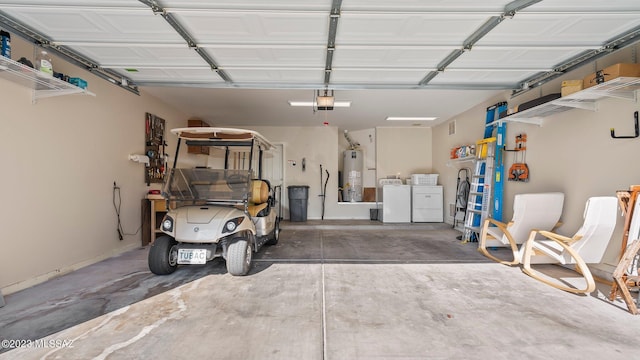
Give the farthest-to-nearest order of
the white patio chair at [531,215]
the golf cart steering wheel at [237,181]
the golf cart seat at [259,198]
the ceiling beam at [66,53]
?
the golf cart seat at [259,198] → the golf cart steering wheel at [237,181] → the white patio chair at [531,215] → the ceiling beam at [66,53]

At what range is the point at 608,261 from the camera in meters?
3.18

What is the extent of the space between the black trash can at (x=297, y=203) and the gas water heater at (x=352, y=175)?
149cm

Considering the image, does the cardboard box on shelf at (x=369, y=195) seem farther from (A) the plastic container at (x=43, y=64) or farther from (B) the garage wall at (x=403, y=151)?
(A) the plastic container at (x=43, y=64)

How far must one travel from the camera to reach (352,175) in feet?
27.3

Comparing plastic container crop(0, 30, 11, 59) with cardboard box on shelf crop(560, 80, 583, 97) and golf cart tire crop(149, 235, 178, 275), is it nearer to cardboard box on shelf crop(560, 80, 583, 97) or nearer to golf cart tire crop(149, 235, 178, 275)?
golf cart tire crop(149, 235, 178, 275)

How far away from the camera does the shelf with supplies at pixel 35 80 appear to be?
2.54 m

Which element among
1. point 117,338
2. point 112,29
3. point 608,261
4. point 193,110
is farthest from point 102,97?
point 608,261

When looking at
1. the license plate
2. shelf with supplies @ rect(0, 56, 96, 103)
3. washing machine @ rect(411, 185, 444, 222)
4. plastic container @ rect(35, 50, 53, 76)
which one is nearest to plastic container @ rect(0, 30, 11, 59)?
shelf with supplies @ rect(0, 56, 96, 103)

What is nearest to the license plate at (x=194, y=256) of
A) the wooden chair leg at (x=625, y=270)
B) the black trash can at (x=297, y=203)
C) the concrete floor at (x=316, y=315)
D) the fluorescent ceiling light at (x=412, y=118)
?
the concrete floor at (x=316, y=315)

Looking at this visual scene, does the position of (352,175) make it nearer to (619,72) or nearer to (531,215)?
(531,215)

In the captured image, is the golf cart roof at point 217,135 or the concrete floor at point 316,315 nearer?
the concrete floor at point 316,315

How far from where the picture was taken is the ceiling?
2.35 m

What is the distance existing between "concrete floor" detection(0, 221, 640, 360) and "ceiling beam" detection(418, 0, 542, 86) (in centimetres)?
252

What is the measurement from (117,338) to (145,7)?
2556 mm
